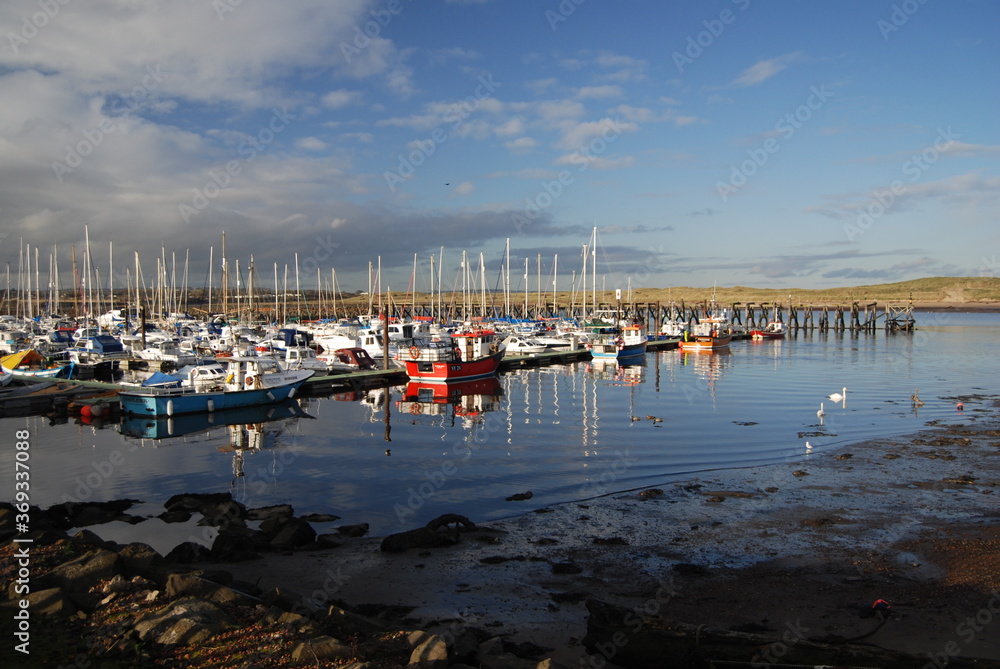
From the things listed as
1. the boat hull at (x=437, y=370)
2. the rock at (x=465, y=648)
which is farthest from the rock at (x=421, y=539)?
the boat hull at (x=437, y=370)

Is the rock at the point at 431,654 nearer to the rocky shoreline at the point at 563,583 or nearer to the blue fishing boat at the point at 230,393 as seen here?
the rocky shoreline at the point at 563,583

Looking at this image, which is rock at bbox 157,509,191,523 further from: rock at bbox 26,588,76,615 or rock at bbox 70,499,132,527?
rock at bbox 26,588,76,615

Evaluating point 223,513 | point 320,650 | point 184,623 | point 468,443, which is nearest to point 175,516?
point 223,513

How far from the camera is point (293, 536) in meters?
14.1

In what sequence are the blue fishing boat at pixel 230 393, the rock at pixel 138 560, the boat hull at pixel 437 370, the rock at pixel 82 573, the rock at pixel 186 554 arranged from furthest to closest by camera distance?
1. the boat hull at pixel 437 370
2. the blue fishing boat at pixel 230 393
3. the rock at pixel 186 554
4. the rock at pixel 138 560
5. the rock at pixel 82 573

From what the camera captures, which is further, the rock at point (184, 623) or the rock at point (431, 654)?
the rock at point (184, 623)

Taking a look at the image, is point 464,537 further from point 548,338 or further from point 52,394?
point 548,338

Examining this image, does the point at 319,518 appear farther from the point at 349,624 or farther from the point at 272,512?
the point at 349,624

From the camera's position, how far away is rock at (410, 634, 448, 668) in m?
7.59

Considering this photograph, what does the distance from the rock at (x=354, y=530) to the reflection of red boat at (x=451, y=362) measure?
1055 inches

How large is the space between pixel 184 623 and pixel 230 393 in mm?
27322

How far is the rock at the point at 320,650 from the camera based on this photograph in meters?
7.55

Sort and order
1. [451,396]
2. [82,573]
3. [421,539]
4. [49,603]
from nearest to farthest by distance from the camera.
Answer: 1. [49,603]
2. [82,573]
3. [421,539]
4. [451,396]

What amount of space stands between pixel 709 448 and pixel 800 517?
28.0 feet
